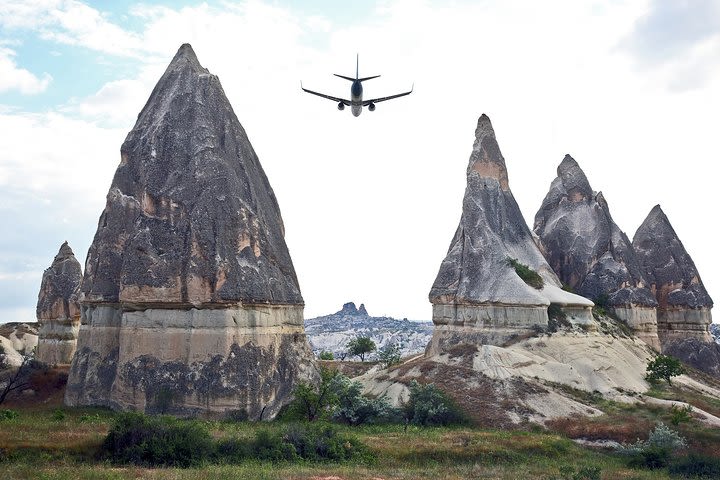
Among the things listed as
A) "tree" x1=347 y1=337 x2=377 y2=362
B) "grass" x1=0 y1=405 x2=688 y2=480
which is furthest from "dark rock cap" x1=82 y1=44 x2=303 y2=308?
"tree" x1=347 y1=337 x2=377 y2=362

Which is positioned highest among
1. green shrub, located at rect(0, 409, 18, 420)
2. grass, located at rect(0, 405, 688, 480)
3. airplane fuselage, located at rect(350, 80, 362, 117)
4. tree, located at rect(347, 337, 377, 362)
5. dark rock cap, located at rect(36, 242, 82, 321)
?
airplane fuselage, located at rect(350, 80, 362, 117)

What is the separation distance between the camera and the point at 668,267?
262ft

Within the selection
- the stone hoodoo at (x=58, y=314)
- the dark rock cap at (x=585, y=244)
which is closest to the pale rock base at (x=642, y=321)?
the dark rock cap at (x=585, y=244)

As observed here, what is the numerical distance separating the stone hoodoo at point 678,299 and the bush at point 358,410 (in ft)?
155

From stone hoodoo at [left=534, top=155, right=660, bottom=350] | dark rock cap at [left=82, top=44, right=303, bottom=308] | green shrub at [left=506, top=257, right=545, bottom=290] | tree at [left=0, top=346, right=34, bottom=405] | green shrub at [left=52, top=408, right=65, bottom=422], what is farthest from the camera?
stone hoodoo at [left=534, top=155, right=660, bottom=350]

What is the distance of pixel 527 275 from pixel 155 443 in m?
38.2

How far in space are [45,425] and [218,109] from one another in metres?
22.5

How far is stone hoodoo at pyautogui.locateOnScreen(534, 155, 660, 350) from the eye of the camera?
68.9 metres

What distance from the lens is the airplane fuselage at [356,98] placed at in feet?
119

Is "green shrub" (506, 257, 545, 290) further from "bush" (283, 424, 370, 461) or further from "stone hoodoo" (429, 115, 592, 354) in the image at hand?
"bush" (283, 424, 370, 461)

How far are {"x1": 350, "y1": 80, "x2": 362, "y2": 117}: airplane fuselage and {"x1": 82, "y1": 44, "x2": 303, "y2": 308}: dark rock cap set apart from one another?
Answer: 9.28 metres

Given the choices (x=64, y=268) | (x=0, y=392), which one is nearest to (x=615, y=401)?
(x=0, y=392)

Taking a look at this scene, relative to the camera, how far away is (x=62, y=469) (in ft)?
→ 78.4

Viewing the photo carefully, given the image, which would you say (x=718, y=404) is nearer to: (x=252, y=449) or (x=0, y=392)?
(x=252, y=449)
